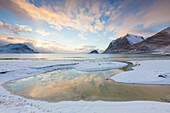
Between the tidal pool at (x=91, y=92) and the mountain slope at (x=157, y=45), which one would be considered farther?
the mountain slope at (x=157, y=45)

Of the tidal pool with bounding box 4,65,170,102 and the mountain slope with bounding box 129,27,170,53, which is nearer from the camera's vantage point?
the tidal pool with bounding box 4,65,170,102

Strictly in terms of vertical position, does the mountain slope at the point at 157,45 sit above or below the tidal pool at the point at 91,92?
above

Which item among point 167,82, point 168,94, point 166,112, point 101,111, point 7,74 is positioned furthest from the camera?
point 7,74

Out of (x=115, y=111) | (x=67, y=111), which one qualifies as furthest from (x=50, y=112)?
(x=115, y=111)

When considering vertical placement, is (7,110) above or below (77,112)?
above

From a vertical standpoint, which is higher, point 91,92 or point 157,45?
point 157,45

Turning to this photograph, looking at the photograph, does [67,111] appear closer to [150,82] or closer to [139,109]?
[139,109]

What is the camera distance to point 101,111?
411cm

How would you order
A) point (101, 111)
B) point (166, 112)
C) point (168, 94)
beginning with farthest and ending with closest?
point (168, 94)
point (101, 111)
point (166, 112)

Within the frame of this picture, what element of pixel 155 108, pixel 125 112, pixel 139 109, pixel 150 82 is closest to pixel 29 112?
pixel 125 112

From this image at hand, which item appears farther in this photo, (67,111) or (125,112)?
(67,111)

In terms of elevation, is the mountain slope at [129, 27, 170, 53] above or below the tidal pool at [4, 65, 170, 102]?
above

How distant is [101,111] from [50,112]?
3002 mm

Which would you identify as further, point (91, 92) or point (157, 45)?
point (157, 45)
